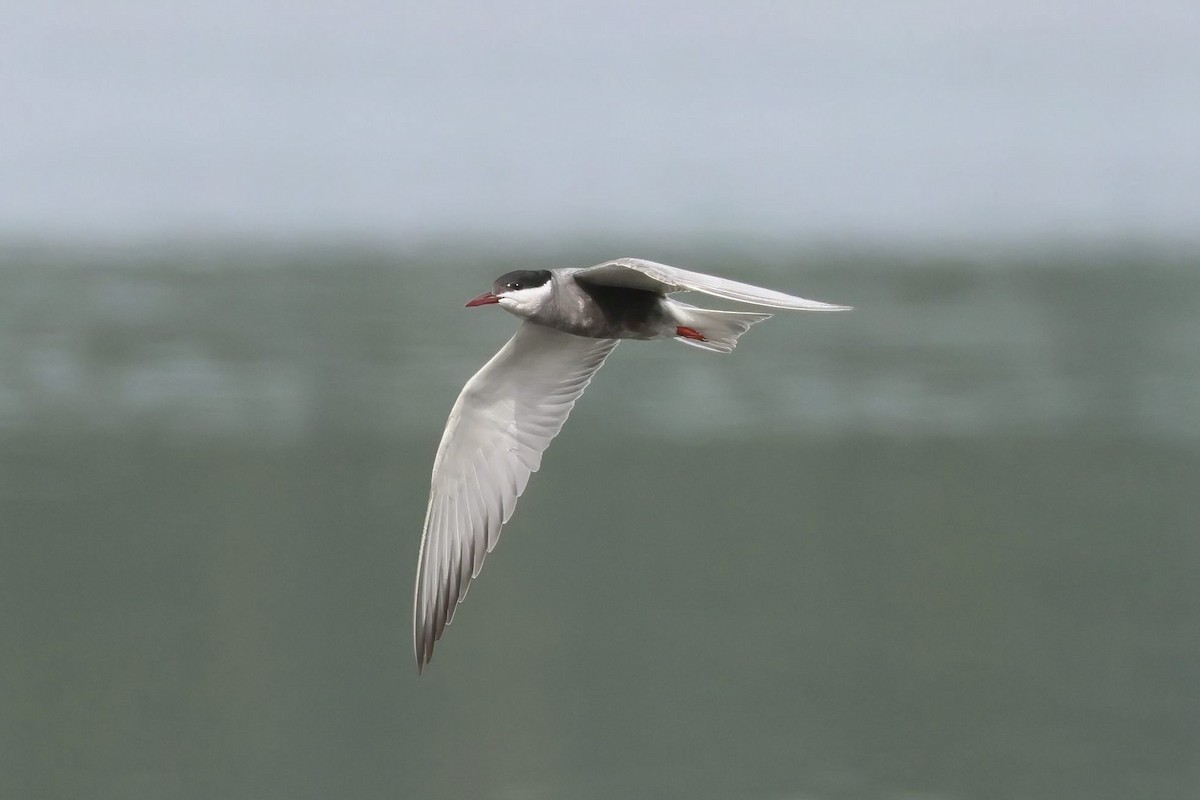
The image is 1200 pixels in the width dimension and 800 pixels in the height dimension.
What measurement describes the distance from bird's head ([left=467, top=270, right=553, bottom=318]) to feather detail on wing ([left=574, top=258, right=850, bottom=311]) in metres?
0.14

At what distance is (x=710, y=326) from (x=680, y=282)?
4.71 feet

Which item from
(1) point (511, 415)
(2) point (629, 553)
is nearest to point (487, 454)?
(1) point (511, 415)

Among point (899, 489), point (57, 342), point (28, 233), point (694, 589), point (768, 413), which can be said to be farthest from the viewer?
point (28, 233)

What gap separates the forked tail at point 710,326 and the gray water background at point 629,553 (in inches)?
154

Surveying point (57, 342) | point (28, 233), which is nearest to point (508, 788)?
point (57, 342)

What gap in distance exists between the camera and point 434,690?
A: 15000 mm

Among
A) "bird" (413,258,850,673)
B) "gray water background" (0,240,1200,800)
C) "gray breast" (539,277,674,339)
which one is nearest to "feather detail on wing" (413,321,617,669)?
"bird" (413,258,850,673)

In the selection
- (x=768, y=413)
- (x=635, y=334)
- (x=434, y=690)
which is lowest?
(x=434, y=690)

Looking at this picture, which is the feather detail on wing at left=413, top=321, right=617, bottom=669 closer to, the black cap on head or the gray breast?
the gray breast

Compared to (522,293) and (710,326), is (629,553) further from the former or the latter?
(522,293)

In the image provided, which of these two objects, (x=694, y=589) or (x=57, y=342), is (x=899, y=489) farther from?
(x=57, y=342)

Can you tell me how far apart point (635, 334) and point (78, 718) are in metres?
5.88

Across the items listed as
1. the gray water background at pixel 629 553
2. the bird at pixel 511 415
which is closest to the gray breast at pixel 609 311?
the bird at pixel 511 415

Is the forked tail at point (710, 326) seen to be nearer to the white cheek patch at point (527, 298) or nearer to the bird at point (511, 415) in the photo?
the bird at point (511, 415)
